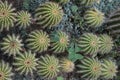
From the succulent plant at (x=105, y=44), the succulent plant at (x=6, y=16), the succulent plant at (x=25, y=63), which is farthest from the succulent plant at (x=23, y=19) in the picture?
the succulent plant at (x=105, y=44)

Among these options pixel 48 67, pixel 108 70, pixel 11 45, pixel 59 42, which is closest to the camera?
pixel 11 45

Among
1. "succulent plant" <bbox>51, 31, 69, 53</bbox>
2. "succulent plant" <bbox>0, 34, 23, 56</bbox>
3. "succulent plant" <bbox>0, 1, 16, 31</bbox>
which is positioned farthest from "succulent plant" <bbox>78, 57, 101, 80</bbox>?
"succulent plant" <bbox>0, 1, 16, 31</bbox>

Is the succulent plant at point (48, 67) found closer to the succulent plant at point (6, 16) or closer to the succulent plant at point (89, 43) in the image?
the succulent plant at point (89, 43)

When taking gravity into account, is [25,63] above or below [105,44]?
below

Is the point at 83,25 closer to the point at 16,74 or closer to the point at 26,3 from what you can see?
the point at 26,3

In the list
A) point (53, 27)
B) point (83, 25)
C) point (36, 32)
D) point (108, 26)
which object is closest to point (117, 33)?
point (108, 26)

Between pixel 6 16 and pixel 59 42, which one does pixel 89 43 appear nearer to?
pixel 59 42

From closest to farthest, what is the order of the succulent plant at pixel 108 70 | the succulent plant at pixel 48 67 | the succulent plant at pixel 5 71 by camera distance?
the succulent plant at pixel 5 71 → the succulent plant at pixel 48 67 → the succulent plant at pixel 108 70

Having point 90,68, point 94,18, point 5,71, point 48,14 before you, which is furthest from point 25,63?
point 94,18
